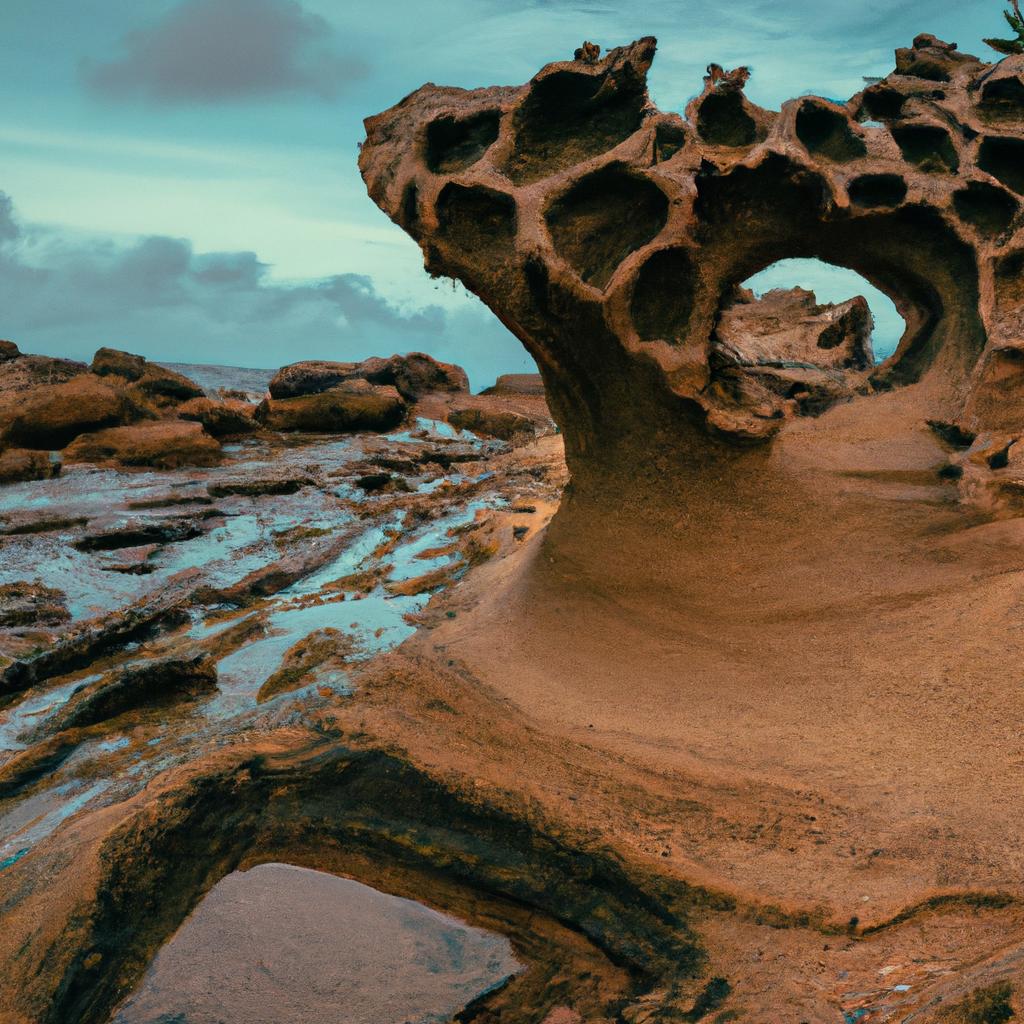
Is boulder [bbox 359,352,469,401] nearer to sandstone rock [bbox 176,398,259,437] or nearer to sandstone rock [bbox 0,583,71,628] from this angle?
sandstone rock [bbox 176,398,259,437]

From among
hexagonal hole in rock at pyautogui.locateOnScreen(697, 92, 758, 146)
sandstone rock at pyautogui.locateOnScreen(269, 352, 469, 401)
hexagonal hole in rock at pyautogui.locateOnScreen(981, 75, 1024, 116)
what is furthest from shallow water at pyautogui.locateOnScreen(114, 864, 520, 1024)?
sandstone rock at pyautogui.locateOnScreen(269, 352, 469, 401)

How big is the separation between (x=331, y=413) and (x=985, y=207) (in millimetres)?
10189

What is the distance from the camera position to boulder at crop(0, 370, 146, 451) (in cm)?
1112

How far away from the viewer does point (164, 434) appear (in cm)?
1098

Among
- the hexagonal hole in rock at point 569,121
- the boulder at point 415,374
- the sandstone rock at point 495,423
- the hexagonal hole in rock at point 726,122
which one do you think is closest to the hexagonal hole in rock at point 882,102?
the hexagonal hole in rock at point 726,122

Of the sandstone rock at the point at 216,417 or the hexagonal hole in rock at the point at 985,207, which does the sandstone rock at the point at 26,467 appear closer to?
the sandstone rock at the point at 216,417

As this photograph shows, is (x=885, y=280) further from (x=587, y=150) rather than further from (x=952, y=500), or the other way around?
(x=587, y=150)

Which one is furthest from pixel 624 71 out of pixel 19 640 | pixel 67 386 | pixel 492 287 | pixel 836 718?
pixel 67 386

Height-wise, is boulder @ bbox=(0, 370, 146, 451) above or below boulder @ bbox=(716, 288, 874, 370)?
below

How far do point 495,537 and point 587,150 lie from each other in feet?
7.51

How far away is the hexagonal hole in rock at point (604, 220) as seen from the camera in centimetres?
341

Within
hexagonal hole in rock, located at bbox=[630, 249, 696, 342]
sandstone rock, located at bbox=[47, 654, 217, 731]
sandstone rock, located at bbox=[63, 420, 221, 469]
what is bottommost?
sandstone rock, located at bbox=[47, 654, 217, 731]

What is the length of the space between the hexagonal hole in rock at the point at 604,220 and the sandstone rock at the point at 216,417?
9.72m

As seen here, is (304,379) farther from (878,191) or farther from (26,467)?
(878,191)
